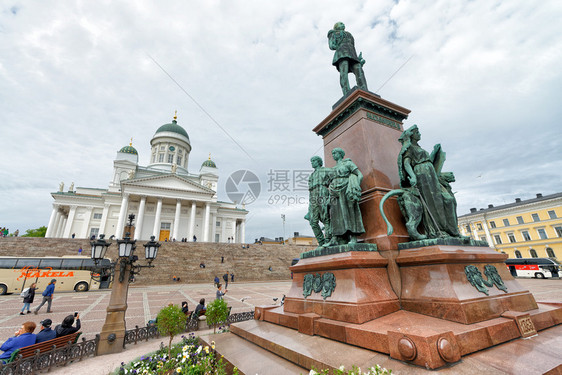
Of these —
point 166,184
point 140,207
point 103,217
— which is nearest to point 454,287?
point 140,207

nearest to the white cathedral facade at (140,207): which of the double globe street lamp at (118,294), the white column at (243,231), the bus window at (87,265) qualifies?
the white column at (243,231)

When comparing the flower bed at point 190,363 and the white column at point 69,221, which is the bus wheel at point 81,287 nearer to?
the flower bed at point 190,363

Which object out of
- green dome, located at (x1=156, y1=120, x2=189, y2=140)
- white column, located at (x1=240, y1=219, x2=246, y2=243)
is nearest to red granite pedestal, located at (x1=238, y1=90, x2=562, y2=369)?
white column, located at (x1=240, y1=219, x2=246, y2=243)

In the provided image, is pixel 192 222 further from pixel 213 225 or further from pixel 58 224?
pixel 58 224

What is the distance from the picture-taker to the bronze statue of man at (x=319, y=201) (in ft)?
15.7

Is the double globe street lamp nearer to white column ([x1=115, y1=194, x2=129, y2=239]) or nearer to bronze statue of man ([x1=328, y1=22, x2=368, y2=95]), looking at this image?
bronze statue of man ([x1=328, y1=22, x2=368, y2=95])

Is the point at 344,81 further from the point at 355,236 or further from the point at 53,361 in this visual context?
the point at 53,361

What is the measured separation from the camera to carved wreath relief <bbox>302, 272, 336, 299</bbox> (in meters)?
3.81

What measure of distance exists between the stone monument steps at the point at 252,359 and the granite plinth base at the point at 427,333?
228 millimetres

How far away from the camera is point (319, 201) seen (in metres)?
4.95

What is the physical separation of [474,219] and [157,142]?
72.2 meters

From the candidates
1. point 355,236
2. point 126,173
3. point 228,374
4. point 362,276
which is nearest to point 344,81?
point 355,236

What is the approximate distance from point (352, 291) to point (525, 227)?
54153mm

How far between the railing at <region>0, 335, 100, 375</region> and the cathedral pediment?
45.4m
